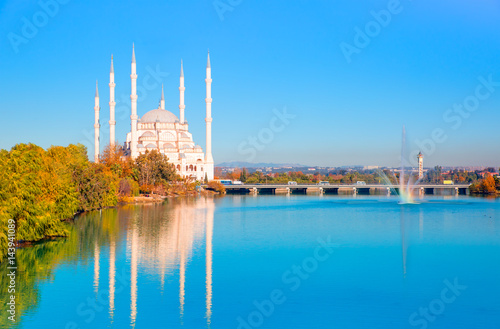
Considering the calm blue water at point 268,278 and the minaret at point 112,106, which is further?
the minaret at point 112,106

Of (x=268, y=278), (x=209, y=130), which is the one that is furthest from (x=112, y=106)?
(x=268, y=278)

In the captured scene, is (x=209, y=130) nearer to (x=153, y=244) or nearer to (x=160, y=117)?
(x=160, y=117)

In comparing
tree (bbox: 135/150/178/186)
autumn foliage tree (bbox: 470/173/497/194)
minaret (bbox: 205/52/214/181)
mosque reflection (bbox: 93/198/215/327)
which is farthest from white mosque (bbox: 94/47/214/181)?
mosque reflection (bbox: 93/198/215/327)

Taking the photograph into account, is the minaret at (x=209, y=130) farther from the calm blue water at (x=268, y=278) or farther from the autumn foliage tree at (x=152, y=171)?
the calm blue water at (x=268, y=278)

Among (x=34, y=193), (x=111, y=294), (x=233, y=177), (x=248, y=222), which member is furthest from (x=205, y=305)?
(x=233, y=177)

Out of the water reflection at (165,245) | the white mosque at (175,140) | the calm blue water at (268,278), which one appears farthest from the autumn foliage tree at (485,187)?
the water reflection at (165,245)

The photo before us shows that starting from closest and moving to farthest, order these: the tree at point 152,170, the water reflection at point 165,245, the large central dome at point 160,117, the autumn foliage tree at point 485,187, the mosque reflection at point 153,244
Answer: the water reflection at point 165,245 < the mosque reflection at point 153,244 < the tree at point 152,170 < the autumn foliage tree at point 485,187 < the large central dome at point 160,117
